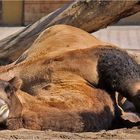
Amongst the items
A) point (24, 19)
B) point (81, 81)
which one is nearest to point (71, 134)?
point (81, 81)

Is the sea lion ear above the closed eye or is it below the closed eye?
below

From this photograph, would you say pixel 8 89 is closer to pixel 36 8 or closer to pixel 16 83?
pixel 16 83

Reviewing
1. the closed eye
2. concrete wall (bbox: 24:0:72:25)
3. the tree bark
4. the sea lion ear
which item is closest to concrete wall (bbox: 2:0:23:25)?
concrete wall (bbox: 24:0:72:25)

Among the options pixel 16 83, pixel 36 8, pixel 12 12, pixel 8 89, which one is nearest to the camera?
pixel 8 89

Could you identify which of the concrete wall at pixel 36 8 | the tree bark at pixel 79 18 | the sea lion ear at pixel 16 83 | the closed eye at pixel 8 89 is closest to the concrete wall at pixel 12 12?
the concrete wall at pixel 36 8

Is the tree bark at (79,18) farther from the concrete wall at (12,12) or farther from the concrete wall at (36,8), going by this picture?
the concrete wall at (12,12)

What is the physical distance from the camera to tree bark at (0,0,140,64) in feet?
23.8

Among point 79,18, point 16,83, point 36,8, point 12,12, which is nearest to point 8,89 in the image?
point 16,83

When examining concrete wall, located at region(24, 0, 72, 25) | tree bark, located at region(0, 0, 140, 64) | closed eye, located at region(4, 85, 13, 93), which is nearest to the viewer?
closed eye, located at region(4, 85, 13, 93)

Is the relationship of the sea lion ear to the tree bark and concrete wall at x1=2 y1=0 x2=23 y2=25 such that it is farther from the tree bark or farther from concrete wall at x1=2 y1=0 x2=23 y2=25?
concrete wall at x1=2 y1=0 x2=23 y2=25

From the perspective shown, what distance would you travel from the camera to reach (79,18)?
7531 mm

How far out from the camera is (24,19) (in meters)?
20.1

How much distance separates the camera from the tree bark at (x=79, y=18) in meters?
7.27

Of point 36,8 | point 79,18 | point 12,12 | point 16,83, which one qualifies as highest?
point 79,18
